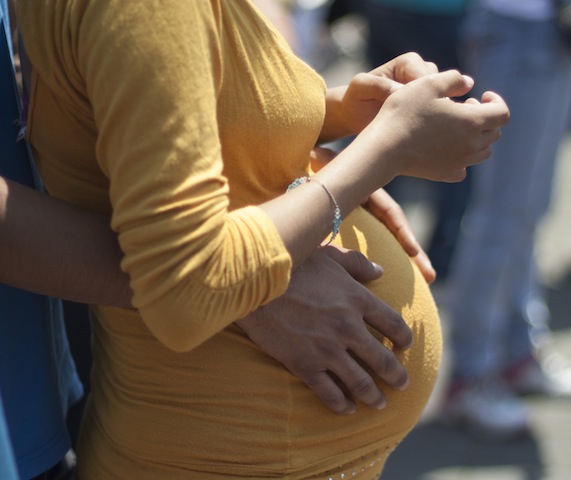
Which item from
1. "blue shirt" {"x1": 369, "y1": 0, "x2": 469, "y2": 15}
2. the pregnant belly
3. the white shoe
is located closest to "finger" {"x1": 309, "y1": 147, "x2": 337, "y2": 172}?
the pregnant belly

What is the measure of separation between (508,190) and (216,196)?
2331 mm

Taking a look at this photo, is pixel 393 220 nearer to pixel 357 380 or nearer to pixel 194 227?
pixel 357 380

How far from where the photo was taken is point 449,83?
4.37ft

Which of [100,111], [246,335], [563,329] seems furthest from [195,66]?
[563,329]

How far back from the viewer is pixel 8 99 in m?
1.29

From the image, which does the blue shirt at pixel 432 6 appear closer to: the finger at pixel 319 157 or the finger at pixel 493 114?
the finger at pixel 319 157

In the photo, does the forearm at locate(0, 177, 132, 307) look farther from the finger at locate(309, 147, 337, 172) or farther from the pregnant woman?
the finger at locate(309, 147, 337, 172)

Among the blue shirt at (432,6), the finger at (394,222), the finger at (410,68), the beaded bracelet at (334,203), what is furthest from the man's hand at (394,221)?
the blue shirt at (432,6)

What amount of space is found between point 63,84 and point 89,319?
22.4 inches

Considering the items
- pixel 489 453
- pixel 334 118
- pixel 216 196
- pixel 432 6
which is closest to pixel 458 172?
pixel 334 118

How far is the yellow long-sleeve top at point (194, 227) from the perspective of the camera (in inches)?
41.4

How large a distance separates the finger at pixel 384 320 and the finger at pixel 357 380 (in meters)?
0.06

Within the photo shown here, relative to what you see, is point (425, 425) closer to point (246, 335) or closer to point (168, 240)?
point (246, 335)

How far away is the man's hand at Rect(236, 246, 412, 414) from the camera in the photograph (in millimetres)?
1275
